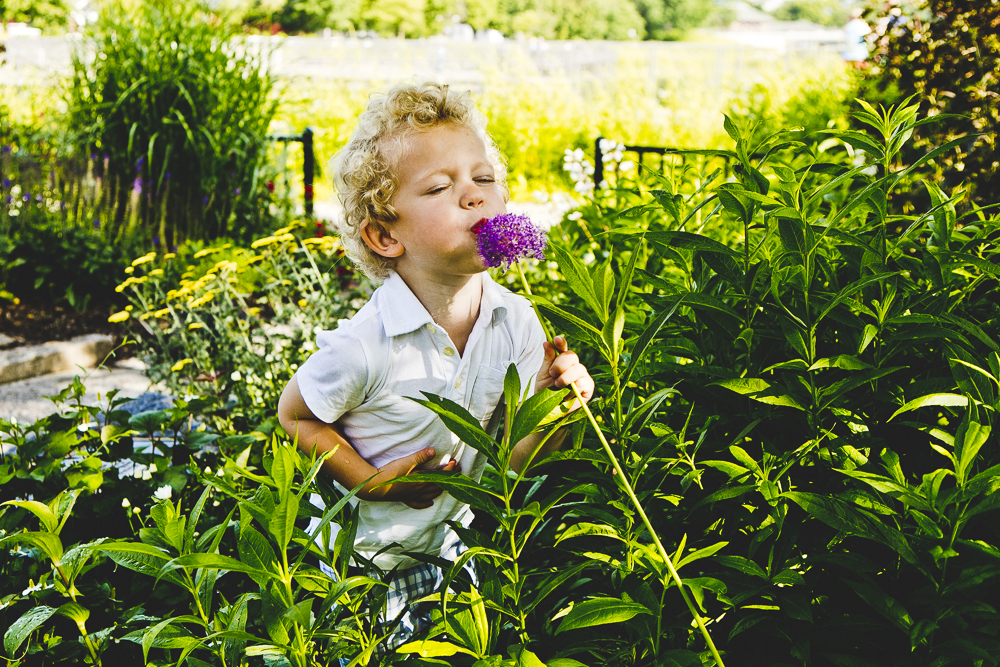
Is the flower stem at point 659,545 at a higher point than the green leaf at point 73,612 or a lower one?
higher

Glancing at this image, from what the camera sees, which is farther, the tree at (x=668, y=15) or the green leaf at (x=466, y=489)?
the tree at (x=668, y=15)

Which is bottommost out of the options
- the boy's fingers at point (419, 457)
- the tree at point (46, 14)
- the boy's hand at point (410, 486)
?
the boy's hand at point (410, 486)

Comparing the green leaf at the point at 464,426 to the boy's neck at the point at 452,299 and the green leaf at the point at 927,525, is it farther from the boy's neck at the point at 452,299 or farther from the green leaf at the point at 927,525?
the boy's neck at the point at 452,299

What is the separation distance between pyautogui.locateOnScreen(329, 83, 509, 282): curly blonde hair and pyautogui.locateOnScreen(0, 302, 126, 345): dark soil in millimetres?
3747

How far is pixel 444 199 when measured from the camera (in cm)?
154

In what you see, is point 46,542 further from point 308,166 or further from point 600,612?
point 308,166

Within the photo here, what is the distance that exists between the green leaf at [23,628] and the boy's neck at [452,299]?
2.90 feet

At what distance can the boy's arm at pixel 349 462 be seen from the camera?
151 cm

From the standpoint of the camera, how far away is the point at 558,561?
1.39m

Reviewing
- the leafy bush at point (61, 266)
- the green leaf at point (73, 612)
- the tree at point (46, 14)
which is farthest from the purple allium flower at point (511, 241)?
the tree at point (46, 14)

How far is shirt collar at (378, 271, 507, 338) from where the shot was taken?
62.6 inches

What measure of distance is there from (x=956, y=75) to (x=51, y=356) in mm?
5218

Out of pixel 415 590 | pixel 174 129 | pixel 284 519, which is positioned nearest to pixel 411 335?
pixel 415 590

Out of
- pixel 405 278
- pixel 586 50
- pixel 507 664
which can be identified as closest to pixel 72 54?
pixel 405 278
